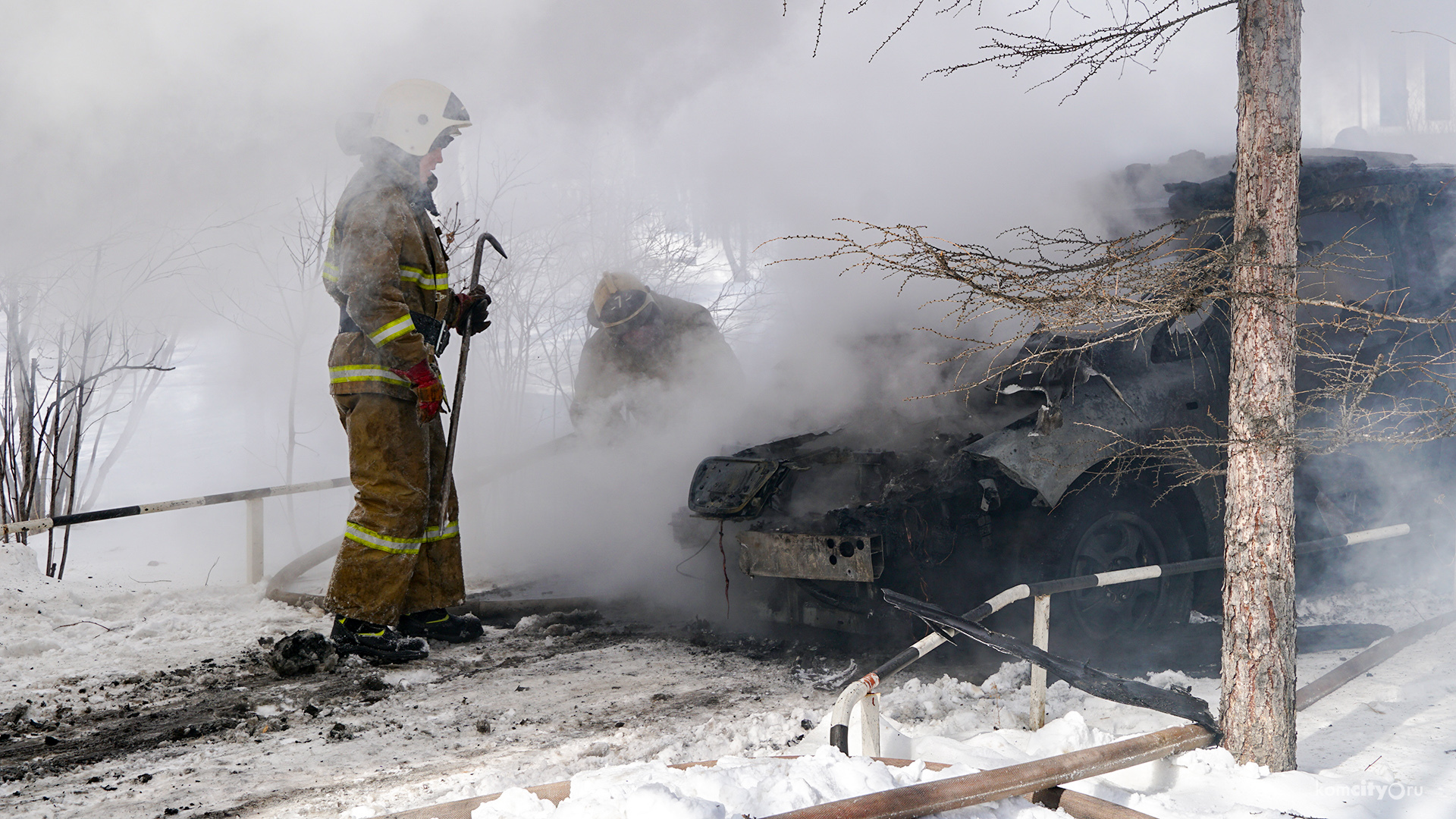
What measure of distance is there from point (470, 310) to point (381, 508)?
43.1 inches

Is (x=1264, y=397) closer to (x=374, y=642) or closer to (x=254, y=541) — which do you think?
(x=374, y=642)

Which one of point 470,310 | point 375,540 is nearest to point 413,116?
point 470,310

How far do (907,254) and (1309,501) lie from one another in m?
3.40

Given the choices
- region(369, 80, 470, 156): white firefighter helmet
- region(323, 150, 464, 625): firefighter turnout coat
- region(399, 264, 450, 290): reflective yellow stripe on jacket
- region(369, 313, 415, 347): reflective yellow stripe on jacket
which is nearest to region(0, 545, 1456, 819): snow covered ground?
region(323, 150, 464, 625): firefighter turnout coat

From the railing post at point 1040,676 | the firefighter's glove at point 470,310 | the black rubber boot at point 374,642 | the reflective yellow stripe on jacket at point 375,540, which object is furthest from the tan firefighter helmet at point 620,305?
the railing post at point 1040,676

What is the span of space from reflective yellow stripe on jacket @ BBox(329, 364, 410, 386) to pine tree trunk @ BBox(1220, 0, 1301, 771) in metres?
3.41

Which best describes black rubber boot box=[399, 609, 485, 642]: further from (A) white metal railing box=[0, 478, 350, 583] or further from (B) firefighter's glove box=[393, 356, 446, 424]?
(A) white metal railing box=[0, 478, 350, 583]

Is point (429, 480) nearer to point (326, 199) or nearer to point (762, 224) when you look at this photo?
point (326, 199)

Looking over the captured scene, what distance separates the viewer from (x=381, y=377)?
408 cm

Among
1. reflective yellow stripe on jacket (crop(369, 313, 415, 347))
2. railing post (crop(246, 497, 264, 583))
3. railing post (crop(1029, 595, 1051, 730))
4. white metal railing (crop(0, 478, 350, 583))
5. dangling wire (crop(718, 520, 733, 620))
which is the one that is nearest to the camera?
railing post (crop(1029, 595, 1051, 730))

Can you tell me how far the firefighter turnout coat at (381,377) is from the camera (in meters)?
4.02

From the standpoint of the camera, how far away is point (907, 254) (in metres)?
2.70

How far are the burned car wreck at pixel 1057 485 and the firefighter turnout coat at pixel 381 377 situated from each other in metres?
1.44

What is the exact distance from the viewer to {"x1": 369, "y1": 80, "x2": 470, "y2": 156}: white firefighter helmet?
423cm
